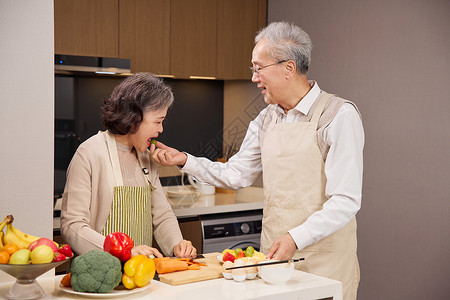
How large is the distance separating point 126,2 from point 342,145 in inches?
74.8

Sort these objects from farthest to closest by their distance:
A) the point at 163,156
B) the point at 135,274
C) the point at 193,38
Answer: the point at 193,38, the point at 163,156, the point at 135,274

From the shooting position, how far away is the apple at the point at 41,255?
1.40 m

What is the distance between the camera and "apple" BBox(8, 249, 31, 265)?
1396 millimetres

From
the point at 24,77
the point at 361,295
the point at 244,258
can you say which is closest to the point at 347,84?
A: the point at 361,295

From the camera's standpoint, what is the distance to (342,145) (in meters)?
2.06

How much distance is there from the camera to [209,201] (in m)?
3.55

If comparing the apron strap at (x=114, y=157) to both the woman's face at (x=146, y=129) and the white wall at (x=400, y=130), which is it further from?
the white wall at (x=400, y=130)

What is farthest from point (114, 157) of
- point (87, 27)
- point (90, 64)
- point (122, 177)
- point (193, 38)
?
point (193, 38)

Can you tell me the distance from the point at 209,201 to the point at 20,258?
219 centimetres

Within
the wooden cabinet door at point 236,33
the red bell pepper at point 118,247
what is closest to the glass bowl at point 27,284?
the red bell pepper at point 118,247

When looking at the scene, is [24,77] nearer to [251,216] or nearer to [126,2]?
[126,2]

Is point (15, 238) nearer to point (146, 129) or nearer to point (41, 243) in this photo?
point (41, 243)

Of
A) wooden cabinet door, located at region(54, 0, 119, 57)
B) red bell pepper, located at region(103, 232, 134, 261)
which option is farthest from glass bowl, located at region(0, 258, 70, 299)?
wooden cabinet door, located at region(54, 0, 119, 57)

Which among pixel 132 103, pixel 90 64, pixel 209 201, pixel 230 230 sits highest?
pixel 90 64
